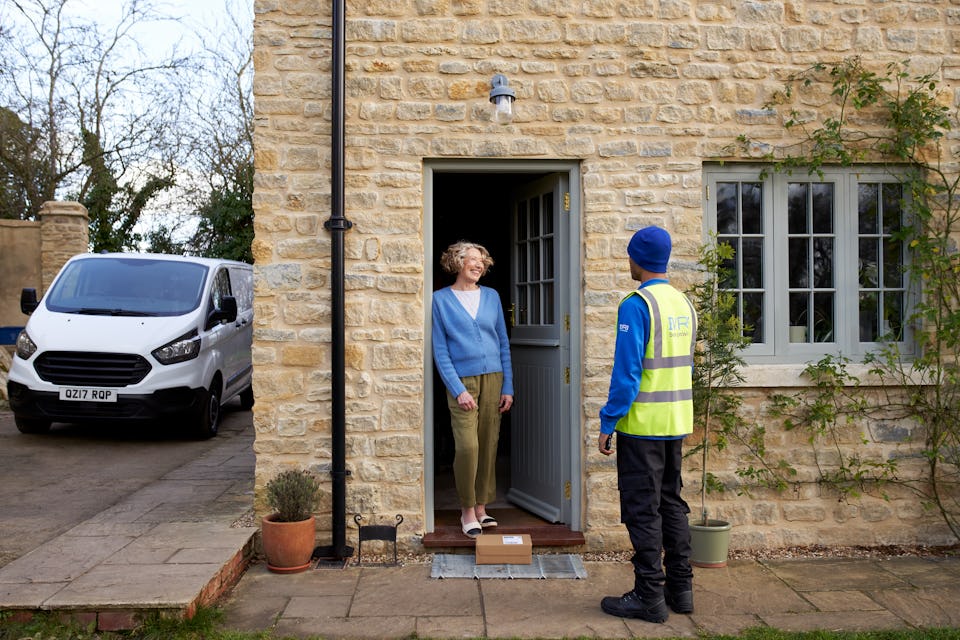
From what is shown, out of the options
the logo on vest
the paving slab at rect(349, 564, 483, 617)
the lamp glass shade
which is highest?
the lamp glass shade

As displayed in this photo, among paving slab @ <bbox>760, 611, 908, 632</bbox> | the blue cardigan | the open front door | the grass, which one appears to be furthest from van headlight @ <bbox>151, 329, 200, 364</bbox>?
paving slab @ <bbox>760, 611, 908, 632</bbox>

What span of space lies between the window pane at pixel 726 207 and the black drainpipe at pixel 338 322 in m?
2.35

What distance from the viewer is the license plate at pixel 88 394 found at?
7.68 meters

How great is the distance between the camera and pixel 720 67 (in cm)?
499

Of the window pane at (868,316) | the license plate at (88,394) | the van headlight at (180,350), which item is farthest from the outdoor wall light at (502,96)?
the license plate at (88,394)

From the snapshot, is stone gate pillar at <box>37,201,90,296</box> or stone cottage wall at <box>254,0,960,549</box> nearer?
stone cottage wall at <box>254,0,960,549</box>

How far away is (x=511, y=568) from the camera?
4.59 metres

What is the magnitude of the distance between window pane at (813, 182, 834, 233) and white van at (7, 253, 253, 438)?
19.4 ft

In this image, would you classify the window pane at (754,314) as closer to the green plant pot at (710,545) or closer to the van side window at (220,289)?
the green plant pot at (710,545)

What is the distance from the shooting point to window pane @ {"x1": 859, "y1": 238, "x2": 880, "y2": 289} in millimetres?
5254

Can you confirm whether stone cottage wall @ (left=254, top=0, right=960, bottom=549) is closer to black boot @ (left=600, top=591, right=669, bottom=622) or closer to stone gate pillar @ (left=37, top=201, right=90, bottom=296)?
black boot @ (left=600, top=591, right=669, bottom=622)

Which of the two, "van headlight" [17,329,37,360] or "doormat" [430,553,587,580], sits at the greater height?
"van headlight" [17,329,37,360]

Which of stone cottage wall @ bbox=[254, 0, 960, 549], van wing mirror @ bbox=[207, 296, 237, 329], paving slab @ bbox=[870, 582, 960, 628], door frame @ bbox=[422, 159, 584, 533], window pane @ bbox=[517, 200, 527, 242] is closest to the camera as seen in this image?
paving slab @ bbox=[870, 582, 960, 628]

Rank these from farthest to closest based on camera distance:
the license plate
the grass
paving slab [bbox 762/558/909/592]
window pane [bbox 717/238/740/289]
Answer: the license plate, window pane [bbox 717/238/740/289], paving slab [bbox 762/558/909/592], the grass
